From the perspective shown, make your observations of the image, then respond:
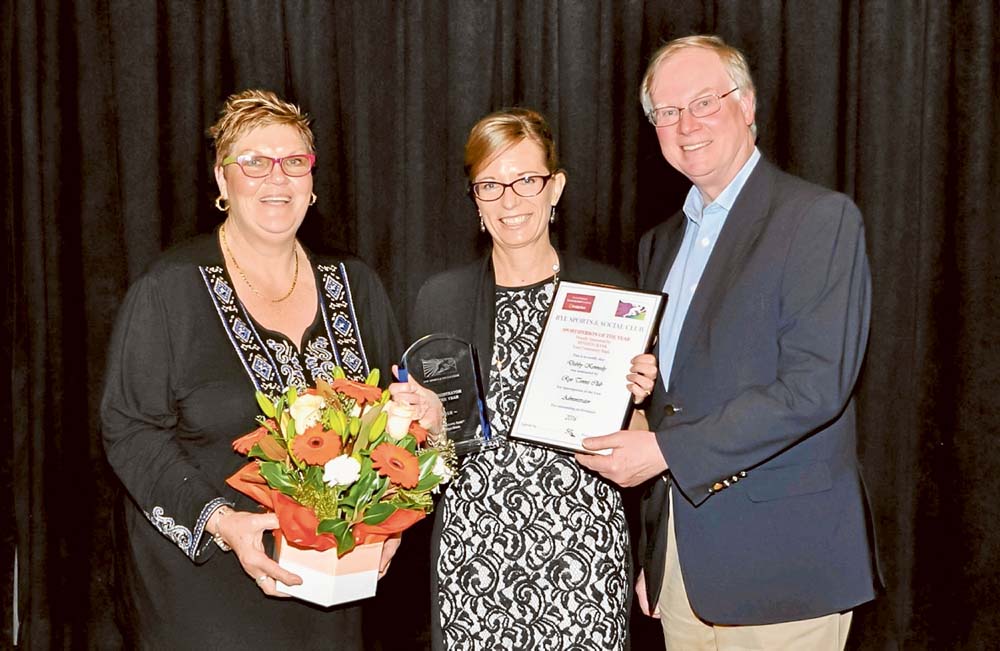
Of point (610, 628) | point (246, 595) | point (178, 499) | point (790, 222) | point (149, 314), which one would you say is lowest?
point (610, 628)

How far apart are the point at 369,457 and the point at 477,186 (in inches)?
39.2

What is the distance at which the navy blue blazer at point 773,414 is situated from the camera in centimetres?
215

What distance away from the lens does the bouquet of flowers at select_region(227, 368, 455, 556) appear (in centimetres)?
189

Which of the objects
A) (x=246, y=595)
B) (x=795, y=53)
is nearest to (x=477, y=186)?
(x=246, y=595)

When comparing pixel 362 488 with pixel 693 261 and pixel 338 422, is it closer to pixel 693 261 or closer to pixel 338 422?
pixel 338 422

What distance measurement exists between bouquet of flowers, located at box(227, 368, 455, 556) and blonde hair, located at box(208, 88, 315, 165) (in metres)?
0.75

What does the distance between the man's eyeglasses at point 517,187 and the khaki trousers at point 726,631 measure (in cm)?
91

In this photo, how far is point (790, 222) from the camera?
220 cm

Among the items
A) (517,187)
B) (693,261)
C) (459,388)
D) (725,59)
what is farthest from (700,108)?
(459,388)

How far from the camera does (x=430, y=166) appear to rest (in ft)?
11.5

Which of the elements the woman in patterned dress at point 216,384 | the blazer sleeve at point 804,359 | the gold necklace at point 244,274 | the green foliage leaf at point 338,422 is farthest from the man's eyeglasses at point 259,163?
the blazer sleeve at point 804,359

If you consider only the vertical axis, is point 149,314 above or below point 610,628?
above

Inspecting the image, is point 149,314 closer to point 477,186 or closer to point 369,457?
point 369,457

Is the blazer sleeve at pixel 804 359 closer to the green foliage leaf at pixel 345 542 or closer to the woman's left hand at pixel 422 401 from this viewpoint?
the woman's left hand at pixel 422 401
